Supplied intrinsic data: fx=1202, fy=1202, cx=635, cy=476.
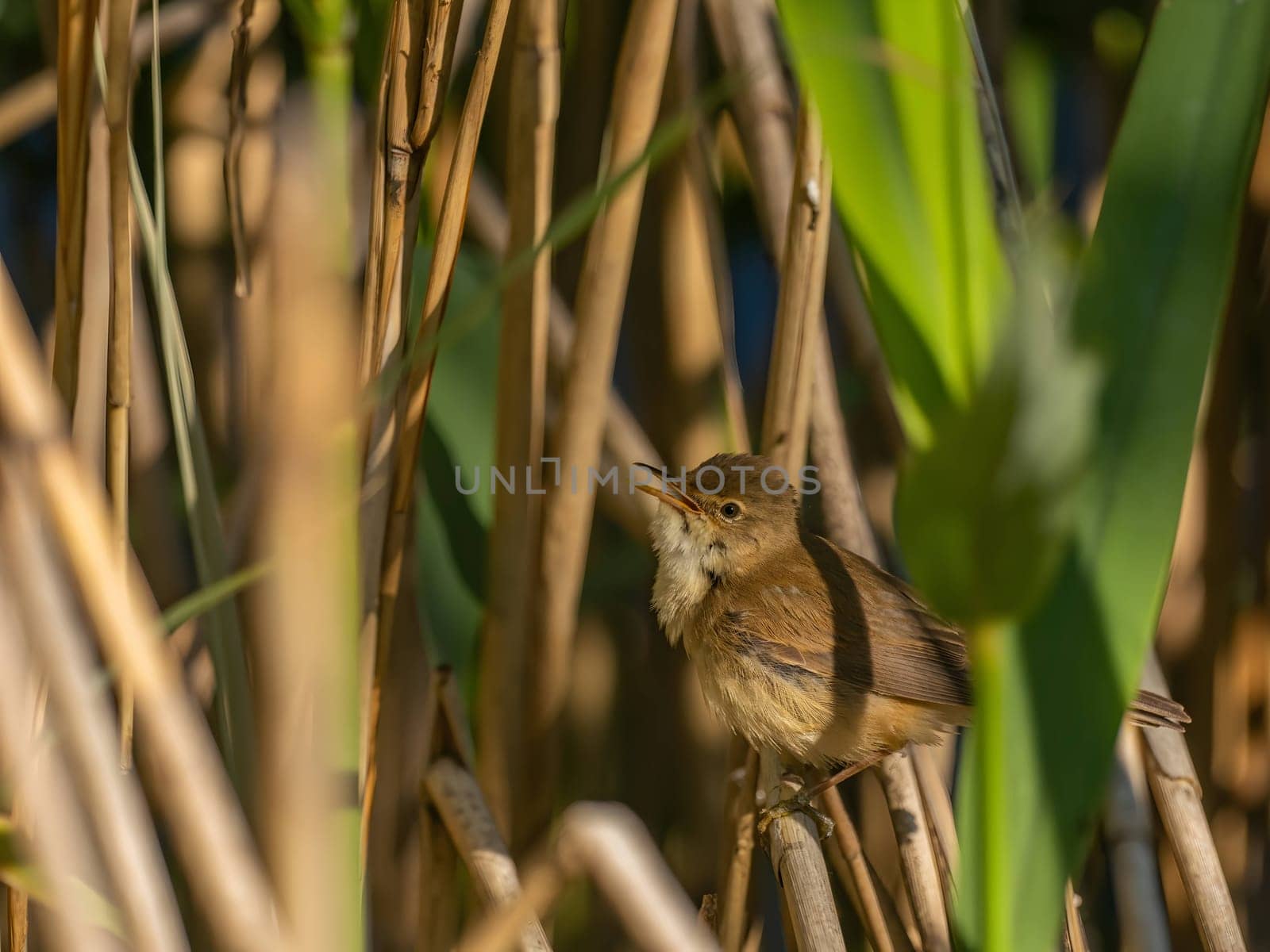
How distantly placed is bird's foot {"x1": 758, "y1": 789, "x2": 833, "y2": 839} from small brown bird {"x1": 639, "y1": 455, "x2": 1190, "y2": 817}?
5 centimetres

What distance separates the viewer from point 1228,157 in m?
0.87

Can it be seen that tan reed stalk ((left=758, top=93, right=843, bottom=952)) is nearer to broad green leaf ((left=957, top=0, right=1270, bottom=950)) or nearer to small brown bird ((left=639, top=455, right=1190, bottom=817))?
small brown bird ((left=639, top=455, right=1190, bottom=817))

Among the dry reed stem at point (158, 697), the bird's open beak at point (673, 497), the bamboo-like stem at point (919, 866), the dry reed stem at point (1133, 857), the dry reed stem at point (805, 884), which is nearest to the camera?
the dry reed stem at point (158, 697)

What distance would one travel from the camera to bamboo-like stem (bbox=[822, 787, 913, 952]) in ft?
5.43

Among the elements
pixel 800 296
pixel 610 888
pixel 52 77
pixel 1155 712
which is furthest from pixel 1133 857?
pixel 52 77

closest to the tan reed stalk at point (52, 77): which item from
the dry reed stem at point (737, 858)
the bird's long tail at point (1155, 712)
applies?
the dry reed stem at point (737, 858)

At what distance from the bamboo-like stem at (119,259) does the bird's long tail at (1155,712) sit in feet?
4.14

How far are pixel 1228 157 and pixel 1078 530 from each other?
291 millimetres

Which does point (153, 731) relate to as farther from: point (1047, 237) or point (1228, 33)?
point (1228, 33)

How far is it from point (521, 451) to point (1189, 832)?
106 centimetres

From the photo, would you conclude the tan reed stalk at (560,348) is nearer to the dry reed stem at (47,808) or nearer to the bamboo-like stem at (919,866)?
the bamboo-like stem at (919,866)

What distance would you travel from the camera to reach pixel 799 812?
1.73m

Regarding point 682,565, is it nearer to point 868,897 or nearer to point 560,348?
point 560,348

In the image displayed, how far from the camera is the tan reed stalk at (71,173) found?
1.27 meters
